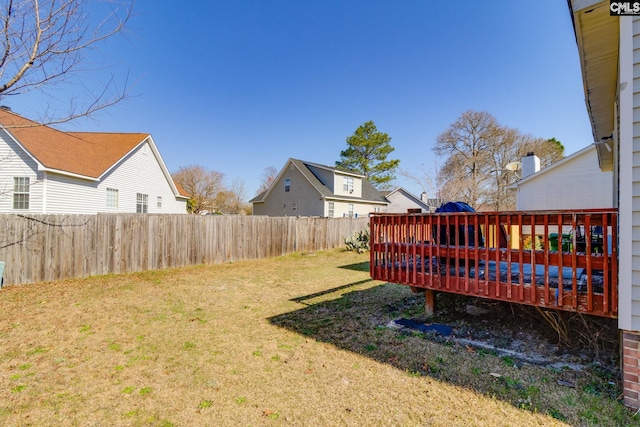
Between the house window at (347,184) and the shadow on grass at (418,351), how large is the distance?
16927mm

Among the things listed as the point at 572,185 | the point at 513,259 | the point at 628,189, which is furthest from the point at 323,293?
the point at 572,185

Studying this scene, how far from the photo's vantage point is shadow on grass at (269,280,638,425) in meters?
2.48

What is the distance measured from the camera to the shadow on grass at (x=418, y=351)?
97.5 inches

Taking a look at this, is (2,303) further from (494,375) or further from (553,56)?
(553,56)

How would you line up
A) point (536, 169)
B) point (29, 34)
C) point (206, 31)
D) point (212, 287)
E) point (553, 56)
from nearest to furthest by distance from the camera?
point (29, 34) < point (212, 287) < point (553, 56) < point (206, 31) < point (536, 169)

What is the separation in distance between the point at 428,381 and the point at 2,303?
765 cm

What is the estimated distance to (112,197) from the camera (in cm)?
1405

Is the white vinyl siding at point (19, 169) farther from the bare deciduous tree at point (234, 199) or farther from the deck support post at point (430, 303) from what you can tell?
the bare deciduous tree at point (234, 199)

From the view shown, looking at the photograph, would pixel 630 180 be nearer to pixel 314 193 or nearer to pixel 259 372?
pixel 259 372

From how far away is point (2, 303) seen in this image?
5.44 meters

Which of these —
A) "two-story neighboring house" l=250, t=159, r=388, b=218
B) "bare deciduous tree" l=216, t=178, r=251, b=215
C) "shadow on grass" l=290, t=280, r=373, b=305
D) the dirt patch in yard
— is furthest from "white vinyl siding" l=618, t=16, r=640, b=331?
"bare deciduous tree" l=216, t=178, r=251, b=215

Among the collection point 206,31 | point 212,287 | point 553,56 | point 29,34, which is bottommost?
point 212,287

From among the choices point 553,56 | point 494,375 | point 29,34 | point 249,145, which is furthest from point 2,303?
point 249,145

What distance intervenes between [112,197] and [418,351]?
1587cm
